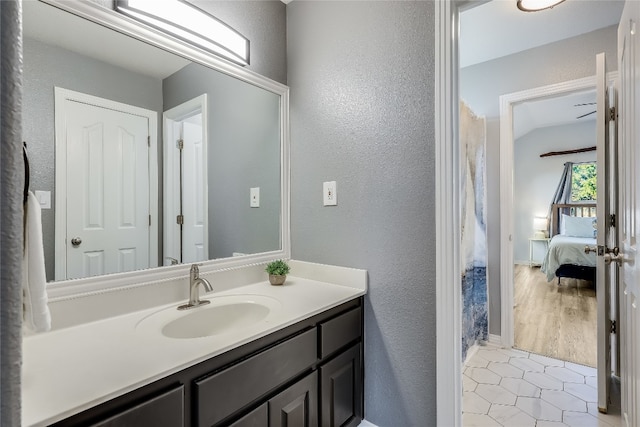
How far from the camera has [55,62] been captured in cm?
109

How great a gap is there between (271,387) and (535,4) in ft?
8.35

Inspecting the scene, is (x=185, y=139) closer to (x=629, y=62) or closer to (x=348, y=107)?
(x=348, y=107)

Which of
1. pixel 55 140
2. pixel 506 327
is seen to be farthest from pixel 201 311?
pixel 506 327

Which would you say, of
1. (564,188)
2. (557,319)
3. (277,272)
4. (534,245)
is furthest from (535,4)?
(534,245)

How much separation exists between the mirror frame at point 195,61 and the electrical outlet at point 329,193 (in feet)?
0.90

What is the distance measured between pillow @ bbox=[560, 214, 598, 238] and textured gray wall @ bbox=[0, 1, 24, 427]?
21.3ft

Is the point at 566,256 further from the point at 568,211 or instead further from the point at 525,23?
the point at 525,23

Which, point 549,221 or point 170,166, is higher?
point 170,166

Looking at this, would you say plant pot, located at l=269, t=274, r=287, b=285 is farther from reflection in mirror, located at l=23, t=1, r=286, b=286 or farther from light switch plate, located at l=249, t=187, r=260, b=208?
light switch plate, located at l=249, t=187, r=260, b=208

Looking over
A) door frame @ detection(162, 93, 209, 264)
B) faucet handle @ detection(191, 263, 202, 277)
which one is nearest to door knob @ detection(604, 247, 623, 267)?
faucet handle @ detection(191, 263, 202, 277)

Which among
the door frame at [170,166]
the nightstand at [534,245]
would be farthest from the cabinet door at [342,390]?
the nightstand at [534,245]

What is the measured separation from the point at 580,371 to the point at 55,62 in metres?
3.37

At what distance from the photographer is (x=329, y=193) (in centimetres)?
171

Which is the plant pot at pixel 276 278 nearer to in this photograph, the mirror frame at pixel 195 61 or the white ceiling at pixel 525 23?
the mirror frame at pixel 195 61
